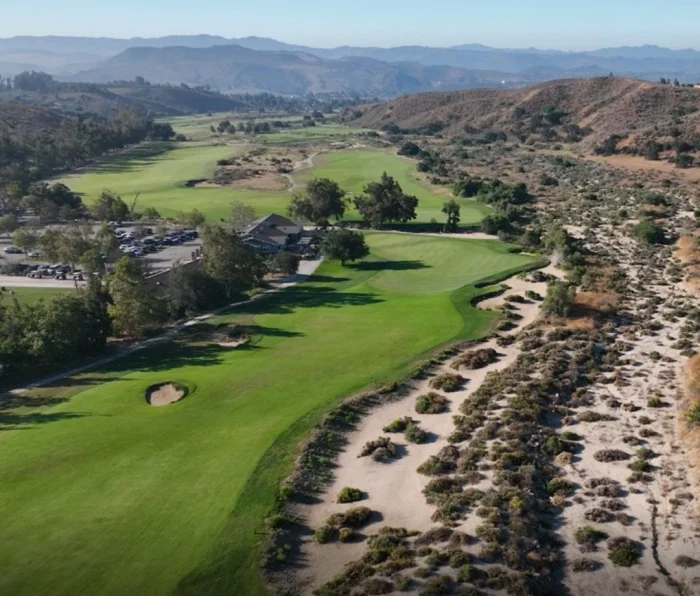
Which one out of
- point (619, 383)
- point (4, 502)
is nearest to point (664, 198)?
point (619, 383)

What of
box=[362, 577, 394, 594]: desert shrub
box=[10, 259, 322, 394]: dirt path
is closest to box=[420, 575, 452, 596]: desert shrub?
box=[362, 577, 394, 594]: desert shrub

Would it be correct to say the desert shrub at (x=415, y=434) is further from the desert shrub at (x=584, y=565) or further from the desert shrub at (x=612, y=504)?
the desert shrub at (x=584, y=565)

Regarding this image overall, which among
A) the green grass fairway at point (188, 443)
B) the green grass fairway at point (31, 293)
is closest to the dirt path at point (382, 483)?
the green grass fairway at point (188, 443)

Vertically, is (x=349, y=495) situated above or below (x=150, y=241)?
below

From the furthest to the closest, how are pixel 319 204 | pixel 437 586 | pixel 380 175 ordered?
pixel 380 175, pixel 319 204, pixel 437 586

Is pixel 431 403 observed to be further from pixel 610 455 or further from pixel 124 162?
pixel 124 162

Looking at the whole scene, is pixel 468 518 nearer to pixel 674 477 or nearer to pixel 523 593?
pixel 523 593

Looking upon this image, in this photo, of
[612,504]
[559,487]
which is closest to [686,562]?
[612,504]
